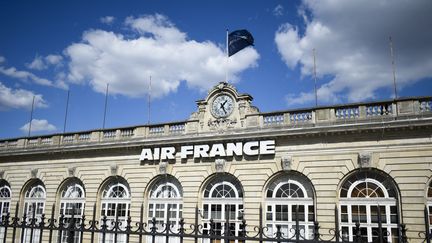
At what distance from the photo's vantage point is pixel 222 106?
2227 centimetres

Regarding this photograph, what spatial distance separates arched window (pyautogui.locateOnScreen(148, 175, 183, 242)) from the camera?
22.4 metres

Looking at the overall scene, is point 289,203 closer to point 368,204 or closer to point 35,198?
point 368,204

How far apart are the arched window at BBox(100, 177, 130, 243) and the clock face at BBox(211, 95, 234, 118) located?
24.3 feet

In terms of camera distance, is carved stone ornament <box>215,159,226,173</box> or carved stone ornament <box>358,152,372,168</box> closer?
carved stone ornament <box>358,152,372,168</box>

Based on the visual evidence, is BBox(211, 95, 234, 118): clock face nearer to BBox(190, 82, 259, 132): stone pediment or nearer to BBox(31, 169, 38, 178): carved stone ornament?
BBox(190, 82, 259, 132): stone pediment

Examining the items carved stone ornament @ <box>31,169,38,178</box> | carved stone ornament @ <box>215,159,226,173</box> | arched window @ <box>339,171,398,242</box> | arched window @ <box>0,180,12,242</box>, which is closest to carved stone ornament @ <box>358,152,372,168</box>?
arched window @ <box>339,171,398,242</box>

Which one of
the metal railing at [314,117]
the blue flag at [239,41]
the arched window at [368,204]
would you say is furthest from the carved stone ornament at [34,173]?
the arched window at [368,204]

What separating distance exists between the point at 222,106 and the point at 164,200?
253 inches

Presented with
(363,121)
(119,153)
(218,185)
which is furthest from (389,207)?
(119,153)

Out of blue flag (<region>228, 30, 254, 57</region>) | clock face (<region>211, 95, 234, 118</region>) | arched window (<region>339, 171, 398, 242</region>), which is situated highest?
blue flag (<region>228, 30, 254, 57</region>)

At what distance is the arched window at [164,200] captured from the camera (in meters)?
22.4

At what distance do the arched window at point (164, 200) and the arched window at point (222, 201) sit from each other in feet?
5.53

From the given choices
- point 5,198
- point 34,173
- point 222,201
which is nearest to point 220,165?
point 222,201

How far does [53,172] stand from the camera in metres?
27.0
